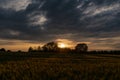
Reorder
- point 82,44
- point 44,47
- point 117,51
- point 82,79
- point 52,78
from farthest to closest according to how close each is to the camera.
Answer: point 82,44 < point 44,47 < point 117,51 < point 52,78 < point 82,79

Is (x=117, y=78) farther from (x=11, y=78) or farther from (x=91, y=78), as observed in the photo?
(x=11, y=78)

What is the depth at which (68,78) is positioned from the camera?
2172cm

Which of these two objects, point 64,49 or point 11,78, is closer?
point 11,78

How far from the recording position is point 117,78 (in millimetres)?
22172

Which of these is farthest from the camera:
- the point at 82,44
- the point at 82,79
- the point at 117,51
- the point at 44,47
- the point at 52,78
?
the point at 82,44

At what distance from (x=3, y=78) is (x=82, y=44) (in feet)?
455

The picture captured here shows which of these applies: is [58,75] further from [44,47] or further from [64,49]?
[44,47]

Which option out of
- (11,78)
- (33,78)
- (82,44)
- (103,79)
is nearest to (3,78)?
(11,78)

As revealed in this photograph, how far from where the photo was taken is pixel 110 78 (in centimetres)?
2169

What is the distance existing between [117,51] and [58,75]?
4040 inches

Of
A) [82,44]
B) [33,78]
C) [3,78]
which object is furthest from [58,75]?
[82,44]

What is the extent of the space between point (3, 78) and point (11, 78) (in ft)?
3.03

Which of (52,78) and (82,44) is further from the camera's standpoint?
(82,44)

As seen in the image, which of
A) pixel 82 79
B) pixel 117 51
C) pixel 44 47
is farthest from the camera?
pixel 44 47
